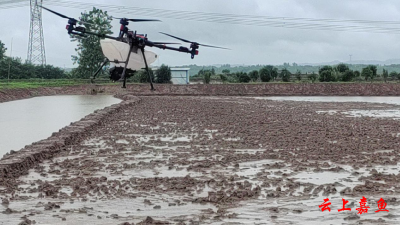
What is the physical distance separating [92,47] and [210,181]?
55051mm

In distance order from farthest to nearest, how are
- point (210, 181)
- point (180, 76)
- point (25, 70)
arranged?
point (180, 76)
point (25, 70)
point (210, 181)

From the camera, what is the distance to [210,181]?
319 inches

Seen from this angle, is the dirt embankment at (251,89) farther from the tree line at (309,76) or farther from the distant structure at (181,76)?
the distant structure at (181,76)

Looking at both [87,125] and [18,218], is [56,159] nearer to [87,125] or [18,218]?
[18,218]

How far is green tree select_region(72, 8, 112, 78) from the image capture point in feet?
200

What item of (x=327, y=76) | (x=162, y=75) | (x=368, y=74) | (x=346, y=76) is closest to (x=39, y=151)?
(x=162, y=75)

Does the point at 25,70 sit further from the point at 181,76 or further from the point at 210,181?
the point at 210,181

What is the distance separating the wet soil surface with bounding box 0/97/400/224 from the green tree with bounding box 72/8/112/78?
4767 centimetres

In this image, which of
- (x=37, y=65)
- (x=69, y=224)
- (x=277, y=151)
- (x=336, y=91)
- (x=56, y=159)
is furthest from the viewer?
(x=37, y=65)

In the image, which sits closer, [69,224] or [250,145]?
[69,224]

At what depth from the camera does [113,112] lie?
2342 cm

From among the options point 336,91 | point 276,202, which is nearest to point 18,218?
point 276,202

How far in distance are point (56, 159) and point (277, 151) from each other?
4297 mm

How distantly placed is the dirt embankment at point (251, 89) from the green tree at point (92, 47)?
33.5ft
